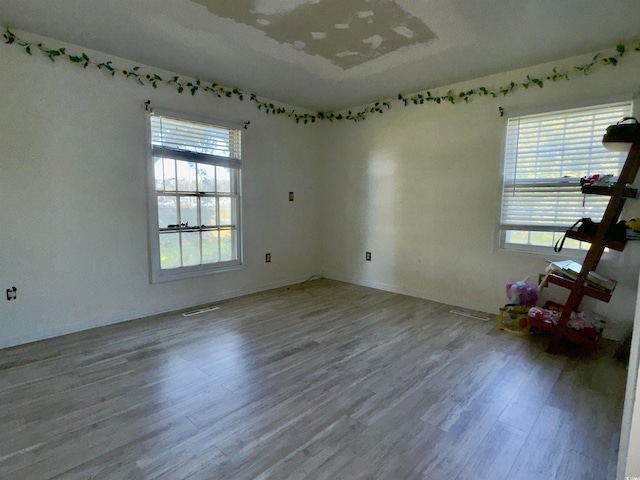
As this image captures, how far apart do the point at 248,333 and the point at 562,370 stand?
7.84 ft

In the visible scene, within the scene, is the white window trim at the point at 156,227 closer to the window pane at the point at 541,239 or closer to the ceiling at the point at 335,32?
the ceiling at the point at 335,32

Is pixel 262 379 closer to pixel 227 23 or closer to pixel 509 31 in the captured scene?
pixel 227 23

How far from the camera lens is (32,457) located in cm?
153

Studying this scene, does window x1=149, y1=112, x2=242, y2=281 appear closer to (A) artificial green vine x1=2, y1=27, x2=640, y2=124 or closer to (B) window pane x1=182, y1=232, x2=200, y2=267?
(B) window pane x1=182, y1=232, x2=200, y2=267

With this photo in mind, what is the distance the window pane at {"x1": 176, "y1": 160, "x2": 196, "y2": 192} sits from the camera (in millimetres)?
3537

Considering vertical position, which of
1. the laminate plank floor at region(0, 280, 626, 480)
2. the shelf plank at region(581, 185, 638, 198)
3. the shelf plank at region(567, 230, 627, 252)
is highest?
the shelf plank at region(581, 185, 638, 198)

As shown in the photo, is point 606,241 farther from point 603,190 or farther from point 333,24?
point 333,24

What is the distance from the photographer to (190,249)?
3.70 meters

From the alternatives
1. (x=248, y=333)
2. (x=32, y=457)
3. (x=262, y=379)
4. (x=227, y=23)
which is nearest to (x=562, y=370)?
(x=262, y=379)

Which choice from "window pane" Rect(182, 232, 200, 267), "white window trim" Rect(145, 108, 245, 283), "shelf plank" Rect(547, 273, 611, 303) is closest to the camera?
"shelf plank" Rect(547, 273, 611, 303)

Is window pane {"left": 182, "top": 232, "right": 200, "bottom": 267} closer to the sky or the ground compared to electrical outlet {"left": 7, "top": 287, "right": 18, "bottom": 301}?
closer to the sky

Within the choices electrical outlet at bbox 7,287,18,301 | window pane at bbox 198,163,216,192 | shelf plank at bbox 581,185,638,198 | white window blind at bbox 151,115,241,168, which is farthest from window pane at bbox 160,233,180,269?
shelf plank at bbox 581,185,638,198

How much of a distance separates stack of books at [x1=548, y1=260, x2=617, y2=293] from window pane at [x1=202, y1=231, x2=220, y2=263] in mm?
3308

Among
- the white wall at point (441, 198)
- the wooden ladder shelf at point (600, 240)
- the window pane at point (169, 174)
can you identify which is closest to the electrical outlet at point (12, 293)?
the window pane at point (169, 174)
